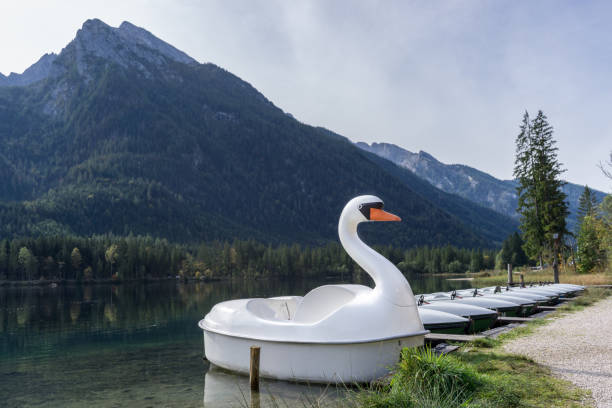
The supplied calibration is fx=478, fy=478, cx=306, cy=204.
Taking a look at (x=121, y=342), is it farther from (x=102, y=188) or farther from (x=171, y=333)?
(x=102, y=188)

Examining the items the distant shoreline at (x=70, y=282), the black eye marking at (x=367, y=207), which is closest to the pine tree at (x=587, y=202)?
the distant shoreline at (x=70, y=282)

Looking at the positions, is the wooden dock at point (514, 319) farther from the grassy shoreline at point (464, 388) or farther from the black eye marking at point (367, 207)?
the black eye marking at point (367, 207)

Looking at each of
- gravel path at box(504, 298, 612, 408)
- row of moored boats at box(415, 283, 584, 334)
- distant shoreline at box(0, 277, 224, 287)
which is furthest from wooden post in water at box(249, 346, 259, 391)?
distant shoreline at box(0, 277, 224, 287)

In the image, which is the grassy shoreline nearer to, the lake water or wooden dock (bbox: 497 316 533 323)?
the lake water

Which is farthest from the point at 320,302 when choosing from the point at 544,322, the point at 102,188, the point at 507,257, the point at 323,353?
the point at 102,188

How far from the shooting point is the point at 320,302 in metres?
13.2

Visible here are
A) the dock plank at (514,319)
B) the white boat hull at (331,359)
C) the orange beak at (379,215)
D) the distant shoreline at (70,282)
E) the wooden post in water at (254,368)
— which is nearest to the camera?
the white boat hull at (331,359)

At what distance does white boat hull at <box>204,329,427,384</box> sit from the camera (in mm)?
10344

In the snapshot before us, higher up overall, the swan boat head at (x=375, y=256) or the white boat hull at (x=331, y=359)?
the swan boat head at (x=375, y=256)

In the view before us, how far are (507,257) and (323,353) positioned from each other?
302 feet

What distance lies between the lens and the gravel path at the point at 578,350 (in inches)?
328

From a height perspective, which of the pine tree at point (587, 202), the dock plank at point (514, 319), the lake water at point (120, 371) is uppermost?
the pine tree at point (587, 202)

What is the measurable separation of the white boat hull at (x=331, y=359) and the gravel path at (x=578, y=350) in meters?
2.89

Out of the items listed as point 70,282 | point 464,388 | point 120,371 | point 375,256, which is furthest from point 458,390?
point 70,282
